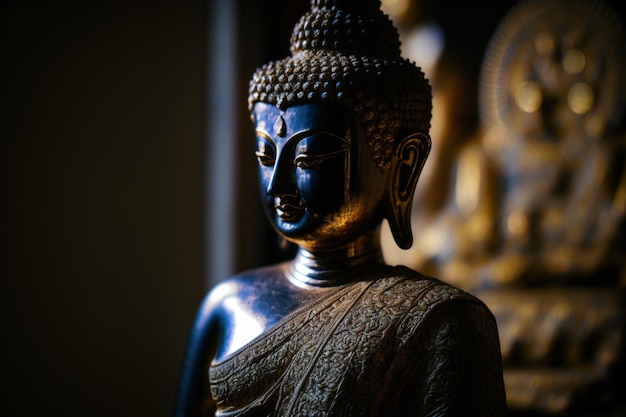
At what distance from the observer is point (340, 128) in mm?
1283

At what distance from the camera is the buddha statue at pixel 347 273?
48.5 inches

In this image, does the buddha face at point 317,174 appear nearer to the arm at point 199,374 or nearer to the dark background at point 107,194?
the arm at point 199,374

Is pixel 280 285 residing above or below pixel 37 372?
above

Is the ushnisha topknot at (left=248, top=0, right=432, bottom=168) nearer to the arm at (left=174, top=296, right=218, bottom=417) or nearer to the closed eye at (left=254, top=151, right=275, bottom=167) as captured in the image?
the closed eye at (left=254, top=151, right=275, bottom=167)

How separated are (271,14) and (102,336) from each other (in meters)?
1.47

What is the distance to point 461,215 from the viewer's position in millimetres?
3391

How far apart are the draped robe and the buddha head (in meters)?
0.14

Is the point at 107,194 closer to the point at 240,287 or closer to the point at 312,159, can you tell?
the point at 240,287

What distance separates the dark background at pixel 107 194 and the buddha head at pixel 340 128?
1.39 metres

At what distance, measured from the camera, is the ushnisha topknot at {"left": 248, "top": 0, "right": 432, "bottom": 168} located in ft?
4.21

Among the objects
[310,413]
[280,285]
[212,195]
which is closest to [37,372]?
[212,195]

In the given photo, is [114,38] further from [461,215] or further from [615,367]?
[615,367]

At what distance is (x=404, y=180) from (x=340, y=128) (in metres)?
0.18

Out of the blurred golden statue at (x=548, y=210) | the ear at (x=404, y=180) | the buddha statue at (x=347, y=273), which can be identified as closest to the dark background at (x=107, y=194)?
the blurred golden statue at (x=548, y=210)
